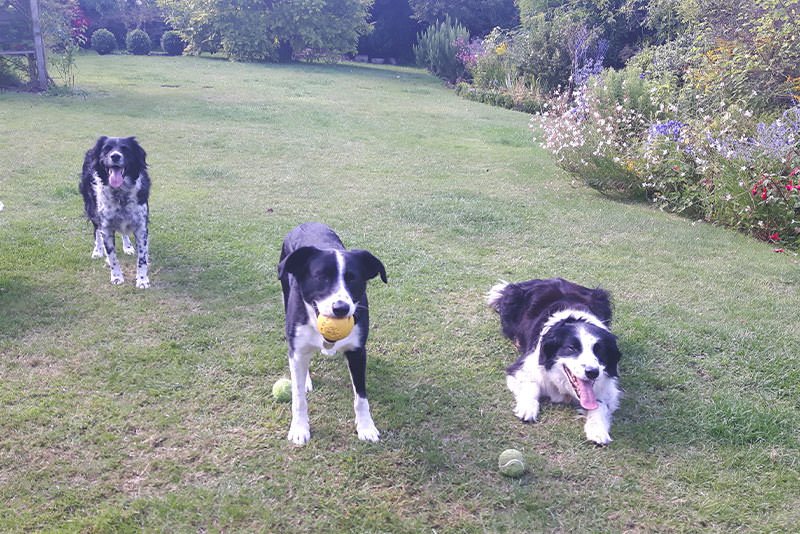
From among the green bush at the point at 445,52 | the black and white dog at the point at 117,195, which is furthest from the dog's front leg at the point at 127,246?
the green bush at the point at 445,52

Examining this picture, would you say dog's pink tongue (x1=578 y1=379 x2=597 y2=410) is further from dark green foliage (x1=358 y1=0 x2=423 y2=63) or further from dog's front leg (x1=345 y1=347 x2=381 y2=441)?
dark green foliage (x1=358 y1=0 x2=423 y2=63)

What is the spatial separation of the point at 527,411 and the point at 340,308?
1.34m

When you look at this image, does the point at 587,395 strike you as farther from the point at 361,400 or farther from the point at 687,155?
the point at 687,155

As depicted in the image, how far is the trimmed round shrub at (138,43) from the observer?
2730 cm

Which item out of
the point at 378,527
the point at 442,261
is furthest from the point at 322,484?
the point at 442,261

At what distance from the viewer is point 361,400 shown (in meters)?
3.03

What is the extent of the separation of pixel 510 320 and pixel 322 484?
6.31 ft

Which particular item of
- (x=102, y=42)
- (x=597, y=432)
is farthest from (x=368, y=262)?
(x=102, y=42)

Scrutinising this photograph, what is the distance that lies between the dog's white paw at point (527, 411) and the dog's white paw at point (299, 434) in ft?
3.84

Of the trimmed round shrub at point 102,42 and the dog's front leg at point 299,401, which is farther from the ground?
the trimmed round shrub at point 102,42

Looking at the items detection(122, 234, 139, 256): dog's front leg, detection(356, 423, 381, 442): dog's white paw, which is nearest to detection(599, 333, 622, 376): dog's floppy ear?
detection(356, 423, 381, 442): dog's white paw

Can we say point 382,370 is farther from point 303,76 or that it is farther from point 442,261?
point 303,76

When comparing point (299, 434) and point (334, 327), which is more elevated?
point (334, 327)

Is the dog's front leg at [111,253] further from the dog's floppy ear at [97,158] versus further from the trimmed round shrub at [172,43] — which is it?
the trimmed round shrub at [172,43]
